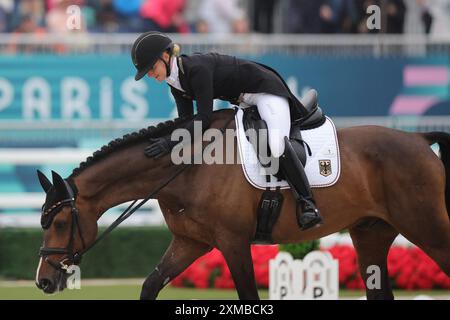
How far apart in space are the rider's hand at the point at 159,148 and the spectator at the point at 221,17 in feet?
26.5

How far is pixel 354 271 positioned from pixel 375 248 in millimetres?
3298

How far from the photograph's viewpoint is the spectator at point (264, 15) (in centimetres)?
1669

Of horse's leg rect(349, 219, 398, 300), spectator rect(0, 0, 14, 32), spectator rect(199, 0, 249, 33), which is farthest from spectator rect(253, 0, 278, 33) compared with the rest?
horse's leg rect(349, 219, 398, 300)

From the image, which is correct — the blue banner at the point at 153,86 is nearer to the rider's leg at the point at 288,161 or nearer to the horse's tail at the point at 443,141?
the horse's tail at the point at 443,141

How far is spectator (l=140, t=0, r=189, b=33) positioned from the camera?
1557 centimetres

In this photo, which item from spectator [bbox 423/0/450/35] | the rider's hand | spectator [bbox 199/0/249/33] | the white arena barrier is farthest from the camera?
spectator [bbox 423/0/450/35]

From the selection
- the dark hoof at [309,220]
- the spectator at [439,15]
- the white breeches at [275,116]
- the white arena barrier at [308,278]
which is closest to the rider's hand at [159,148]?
the white breeches at [275,116]

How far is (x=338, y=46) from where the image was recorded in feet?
50.3

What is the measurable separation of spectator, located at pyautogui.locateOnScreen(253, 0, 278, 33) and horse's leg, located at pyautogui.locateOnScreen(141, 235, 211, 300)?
895cm

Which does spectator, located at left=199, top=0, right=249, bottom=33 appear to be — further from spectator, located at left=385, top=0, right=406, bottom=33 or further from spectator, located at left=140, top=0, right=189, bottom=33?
spectator, located at left=385, top=0, right=406, bottom=33

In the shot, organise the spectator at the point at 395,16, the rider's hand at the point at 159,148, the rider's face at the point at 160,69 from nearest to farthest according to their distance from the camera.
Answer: the rider's face at the point at 160,69
the rider's hand at the point at 159,148
the spectator at the point at 395,16

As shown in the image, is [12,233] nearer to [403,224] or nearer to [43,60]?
[43,60]

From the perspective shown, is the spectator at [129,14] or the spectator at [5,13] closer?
the spectator at [5,13]
